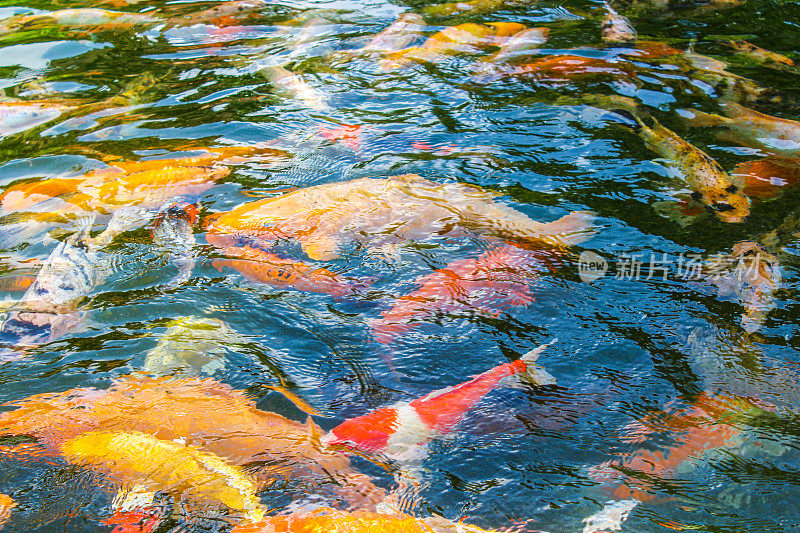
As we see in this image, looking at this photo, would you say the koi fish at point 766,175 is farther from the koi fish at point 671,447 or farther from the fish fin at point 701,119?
the koi fish at point 671,447

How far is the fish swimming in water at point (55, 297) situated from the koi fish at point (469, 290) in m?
1.91

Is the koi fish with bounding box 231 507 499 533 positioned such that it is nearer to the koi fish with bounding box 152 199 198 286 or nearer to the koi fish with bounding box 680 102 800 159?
the koi fish with bounding box 152 199 198 286

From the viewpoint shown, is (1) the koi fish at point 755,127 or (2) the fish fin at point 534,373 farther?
(1) the koi fish at point 755,127

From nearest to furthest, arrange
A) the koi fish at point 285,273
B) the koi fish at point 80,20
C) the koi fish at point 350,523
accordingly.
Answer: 1. the koi fish at point 350,523
2. the koi fish at point 285,273
3. the koi fish at point 80,20

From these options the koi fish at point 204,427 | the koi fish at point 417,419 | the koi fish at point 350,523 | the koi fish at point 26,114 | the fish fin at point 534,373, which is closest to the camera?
the koi fish at point 350,523

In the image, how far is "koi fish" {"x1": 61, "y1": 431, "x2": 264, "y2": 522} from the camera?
8.47ft

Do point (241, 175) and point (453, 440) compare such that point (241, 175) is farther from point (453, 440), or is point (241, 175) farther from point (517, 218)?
point (453, 440)

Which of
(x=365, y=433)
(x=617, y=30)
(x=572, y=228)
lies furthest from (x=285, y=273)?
(x=617, y=30)

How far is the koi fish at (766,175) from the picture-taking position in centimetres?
430

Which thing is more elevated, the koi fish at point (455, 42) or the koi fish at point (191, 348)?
the koi fish at point (455, 42)

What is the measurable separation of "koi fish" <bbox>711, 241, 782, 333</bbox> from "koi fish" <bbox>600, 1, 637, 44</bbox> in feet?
12.6

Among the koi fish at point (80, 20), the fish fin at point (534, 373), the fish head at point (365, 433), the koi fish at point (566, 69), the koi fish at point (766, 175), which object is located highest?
the koi fish at point (80, 20)

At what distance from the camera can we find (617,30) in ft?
22.6

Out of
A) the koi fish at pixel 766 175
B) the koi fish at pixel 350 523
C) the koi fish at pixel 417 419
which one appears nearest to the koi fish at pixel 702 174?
the koi fish at pixel 766 175
